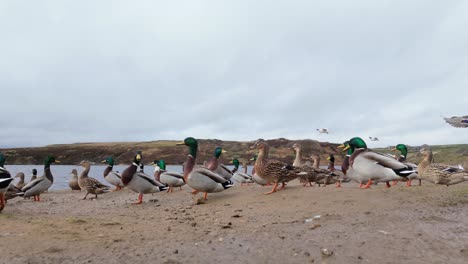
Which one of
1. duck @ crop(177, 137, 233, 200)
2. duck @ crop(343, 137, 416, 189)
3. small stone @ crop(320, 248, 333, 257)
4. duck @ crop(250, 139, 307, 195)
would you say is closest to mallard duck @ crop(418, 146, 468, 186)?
duck @ crop(343, 137, 416, 189)

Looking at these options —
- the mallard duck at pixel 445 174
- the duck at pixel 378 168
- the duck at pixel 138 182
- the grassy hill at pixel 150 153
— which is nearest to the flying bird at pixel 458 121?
the mallard duck at pixel 445 174

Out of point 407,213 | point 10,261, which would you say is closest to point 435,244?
point 407,213

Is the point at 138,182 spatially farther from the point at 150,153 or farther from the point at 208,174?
the point at 150,153

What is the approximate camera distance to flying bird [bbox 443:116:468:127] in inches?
574

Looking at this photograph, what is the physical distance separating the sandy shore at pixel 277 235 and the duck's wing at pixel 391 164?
1.87m

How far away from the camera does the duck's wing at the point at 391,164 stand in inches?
441

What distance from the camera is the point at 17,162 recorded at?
260ft

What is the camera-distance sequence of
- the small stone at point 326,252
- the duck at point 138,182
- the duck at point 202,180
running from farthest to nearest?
1. the duck at point 138,182
2. the duck at point 202,180
3. the small stone at point 326,252

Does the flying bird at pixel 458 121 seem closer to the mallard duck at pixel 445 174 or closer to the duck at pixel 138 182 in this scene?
the mallard duck at pixel 445 174

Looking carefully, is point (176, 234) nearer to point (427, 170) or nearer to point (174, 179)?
point (427, 170)

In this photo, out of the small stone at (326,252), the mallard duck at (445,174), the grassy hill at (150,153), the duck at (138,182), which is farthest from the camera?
the grassy hill at (150,153)

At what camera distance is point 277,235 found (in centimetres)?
609

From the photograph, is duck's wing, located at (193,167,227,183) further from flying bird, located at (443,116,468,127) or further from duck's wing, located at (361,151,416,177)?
flying bird, located at (443,116,468,127)

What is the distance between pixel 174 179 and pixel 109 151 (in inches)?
2834
